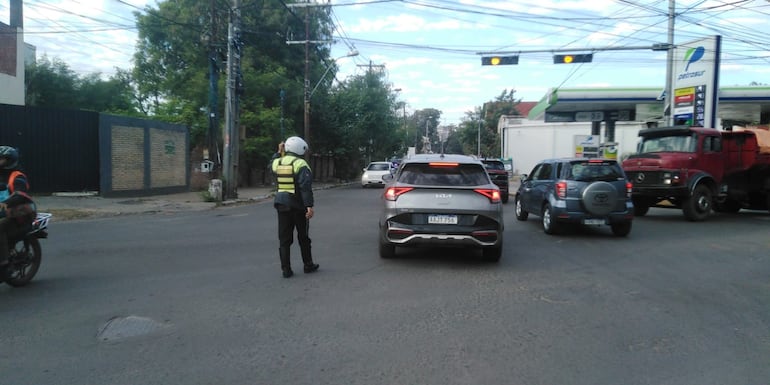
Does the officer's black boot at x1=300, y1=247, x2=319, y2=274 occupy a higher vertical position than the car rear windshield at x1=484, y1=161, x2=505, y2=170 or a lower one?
lower

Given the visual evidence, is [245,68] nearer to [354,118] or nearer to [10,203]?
[354,118]

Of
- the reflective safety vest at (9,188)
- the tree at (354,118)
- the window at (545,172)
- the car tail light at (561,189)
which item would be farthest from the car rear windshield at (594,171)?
the tree at (354,118)

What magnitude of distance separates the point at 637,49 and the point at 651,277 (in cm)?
1435

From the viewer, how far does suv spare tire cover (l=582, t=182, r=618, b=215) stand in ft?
33.2

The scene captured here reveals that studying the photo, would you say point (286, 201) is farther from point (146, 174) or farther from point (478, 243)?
point (146, 174)

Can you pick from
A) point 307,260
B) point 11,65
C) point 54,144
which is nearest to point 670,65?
point 307,260

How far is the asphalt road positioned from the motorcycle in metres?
0.17

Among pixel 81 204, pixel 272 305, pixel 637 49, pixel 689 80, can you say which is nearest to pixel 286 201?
pixel 272 305

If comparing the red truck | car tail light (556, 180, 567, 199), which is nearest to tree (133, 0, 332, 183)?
the red truck

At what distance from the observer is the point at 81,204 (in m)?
15.2

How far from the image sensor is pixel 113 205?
1558cm

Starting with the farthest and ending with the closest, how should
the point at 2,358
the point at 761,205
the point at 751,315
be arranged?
Result: the point at 761,205 < the point at 751,315 < the point at 2,358

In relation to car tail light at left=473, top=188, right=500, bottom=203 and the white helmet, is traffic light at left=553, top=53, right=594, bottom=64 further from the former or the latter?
the white helmet

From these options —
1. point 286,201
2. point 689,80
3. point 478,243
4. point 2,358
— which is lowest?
point 2,358
